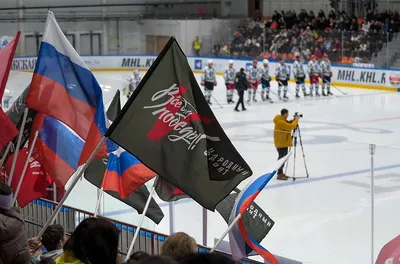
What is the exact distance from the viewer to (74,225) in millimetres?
8562

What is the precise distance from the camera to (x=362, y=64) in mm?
29125

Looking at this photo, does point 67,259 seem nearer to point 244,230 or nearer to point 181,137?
point 181,137

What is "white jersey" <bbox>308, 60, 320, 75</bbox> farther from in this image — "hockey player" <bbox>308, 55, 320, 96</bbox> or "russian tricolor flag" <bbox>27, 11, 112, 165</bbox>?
"russian tricolor flag" <bbox>27, 11, 112, 165</bbox>

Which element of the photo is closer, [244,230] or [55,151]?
[244,230]

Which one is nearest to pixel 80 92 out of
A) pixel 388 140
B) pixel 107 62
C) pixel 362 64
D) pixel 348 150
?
pixel 348 150

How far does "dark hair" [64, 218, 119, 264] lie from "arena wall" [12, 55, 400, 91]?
81.1 ft

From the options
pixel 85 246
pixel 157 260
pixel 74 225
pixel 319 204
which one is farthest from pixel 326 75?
pixel 157 260

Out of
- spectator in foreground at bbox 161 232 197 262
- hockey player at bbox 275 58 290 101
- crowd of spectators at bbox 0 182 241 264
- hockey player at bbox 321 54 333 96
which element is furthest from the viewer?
hockey player at bbox 321 54 333 96

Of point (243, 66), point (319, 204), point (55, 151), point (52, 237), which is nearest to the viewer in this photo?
point (52, 237)

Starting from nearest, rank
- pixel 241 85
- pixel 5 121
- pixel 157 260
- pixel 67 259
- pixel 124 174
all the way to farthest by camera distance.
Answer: pixel 157 260 → pixel 67 259 → pixel 5 121 → pixel 124 174 → pixel 241 85

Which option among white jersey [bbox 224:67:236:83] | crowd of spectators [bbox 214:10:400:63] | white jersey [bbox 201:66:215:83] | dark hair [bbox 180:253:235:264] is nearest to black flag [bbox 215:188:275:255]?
dark hair [bbox 180:253:235:264]

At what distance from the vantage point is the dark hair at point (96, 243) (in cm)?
369

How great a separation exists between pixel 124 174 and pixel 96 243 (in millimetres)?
3821

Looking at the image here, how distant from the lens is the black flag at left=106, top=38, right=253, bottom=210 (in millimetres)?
5574
